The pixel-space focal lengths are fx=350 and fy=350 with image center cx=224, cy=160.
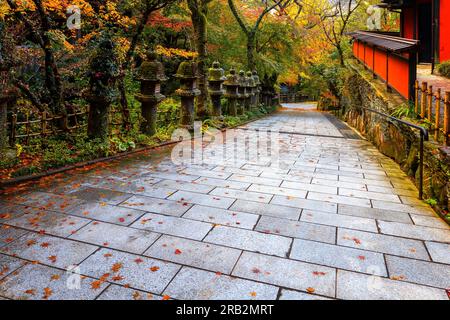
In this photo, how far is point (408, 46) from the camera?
8.31 metres

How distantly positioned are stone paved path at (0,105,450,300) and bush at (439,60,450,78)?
22.4 feet

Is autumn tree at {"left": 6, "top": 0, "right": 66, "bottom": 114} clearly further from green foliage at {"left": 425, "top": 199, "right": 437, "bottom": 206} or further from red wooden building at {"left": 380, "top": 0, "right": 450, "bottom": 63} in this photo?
red wooden building at {"left": 380, "top": 0, "right": 450, "bottom": 63}

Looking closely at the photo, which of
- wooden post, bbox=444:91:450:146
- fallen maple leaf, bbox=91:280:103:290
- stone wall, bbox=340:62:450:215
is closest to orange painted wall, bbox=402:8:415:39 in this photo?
stone wall, bbox=340:62:450:215

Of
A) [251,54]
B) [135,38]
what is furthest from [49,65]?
[251,54]

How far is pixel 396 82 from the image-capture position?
10391mm

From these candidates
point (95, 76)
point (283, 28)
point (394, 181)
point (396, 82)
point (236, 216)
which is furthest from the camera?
point (283, 28)

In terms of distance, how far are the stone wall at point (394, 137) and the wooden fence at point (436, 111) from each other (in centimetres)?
32

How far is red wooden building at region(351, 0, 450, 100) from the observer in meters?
8.98

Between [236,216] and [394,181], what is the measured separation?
3952mm

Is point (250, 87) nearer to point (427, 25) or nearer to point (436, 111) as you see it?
point (427, 25)

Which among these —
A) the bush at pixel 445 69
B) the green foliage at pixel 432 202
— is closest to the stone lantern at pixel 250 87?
the bush at pixel 445 69

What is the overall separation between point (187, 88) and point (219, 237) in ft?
26.3

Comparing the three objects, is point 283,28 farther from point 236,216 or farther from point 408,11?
point 236,216
